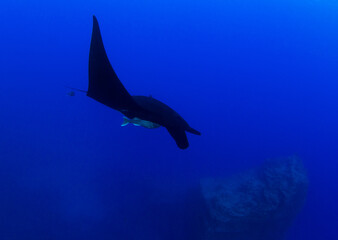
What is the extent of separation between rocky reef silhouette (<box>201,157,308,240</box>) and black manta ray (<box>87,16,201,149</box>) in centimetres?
800

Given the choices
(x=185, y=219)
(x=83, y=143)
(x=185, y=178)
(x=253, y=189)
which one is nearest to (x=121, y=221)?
(x=185, y=219)

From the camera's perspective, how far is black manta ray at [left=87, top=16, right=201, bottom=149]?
2.06 metres

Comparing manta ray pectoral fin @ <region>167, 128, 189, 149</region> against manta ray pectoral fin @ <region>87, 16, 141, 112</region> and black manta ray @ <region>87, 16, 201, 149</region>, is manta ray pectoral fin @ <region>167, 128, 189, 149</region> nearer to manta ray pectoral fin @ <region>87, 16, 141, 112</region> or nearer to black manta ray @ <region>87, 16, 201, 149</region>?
black manta ray @ <region>87, 16, 201, 149</region>

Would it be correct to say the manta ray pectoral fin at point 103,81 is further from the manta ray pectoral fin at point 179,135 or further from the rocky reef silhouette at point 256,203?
the rocky reef silhouette at point 256,203

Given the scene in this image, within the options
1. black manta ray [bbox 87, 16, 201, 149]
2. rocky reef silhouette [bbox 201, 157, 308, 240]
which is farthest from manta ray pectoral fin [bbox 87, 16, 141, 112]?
rocky reef silhouette [bbox 201, 157, 308, 240]

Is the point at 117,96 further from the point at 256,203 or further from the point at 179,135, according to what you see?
the point at 256,203

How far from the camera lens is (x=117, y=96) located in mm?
2254

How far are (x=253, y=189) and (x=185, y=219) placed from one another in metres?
3.24

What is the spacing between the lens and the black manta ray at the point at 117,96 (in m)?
2.06

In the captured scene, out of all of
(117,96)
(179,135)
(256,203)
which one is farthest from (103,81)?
(256,203)

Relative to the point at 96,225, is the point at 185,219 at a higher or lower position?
higher

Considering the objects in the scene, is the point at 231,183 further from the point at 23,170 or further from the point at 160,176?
the point at 23,170

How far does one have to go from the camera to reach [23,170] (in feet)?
48.0

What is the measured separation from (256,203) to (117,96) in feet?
30.3
